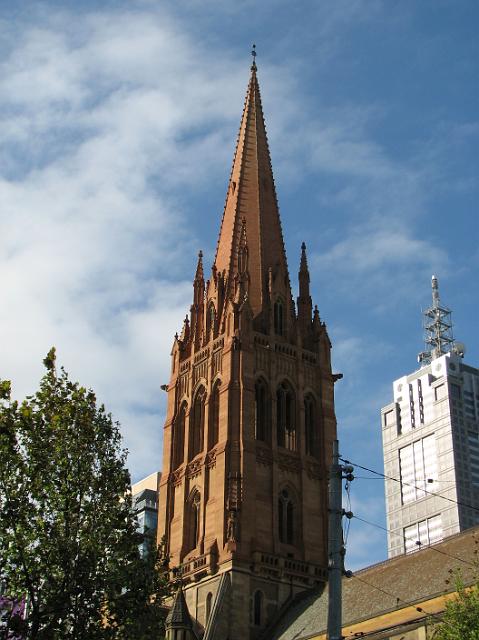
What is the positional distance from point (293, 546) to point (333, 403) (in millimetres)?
10697

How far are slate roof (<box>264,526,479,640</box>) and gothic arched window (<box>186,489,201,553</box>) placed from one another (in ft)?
25.3

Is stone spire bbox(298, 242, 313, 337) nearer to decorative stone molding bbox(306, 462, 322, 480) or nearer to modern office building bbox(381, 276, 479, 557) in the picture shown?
decorative stone molding bbox(306, 462, 322, 480)

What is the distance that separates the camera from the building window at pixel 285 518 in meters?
60.8

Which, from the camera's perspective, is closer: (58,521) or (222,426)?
(58,521)

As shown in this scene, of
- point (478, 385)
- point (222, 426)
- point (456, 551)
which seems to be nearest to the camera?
point (456, 551)

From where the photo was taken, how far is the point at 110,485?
29.3m

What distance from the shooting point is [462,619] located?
3225 centimetres

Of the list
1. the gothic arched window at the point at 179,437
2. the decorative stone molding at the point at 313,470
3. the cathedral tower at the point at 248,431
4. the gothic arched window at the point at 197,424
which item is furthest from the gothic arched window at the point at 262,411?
the gothic arched window at the point at 179,437

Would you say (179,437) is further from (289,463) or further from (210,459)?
(289,463)

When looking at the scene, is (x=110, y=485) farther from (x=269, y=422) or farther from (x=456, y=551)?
(x=269, y=422)

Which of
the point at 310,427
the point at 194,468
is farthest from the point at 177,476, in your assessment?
the point at 310,427

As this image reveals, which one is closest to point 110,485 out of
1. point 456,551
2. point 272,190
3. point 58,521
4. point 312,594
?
point 58,521

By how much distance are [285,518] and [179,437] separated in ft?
32.8

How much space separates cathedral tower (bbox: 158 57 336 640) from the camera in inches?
2281
